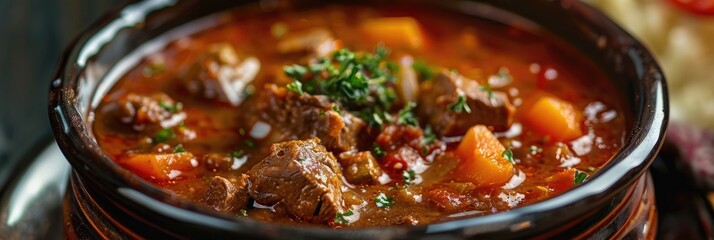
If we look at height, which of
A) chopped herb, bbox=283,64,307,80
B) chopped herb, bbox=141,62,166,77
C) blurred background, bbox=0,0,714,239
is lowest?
blurred background, bbox=0,0,714,239

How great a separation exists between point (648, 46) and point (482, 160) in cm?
265

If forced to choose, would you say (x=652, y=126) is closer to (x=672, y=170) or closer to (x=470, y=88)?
(x=470, y=88)

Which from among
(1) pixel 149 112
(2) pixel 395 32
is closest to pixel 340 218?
(1) pixel 149 112

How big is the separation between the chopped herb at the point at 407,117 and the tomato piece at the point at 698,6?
2.52 m

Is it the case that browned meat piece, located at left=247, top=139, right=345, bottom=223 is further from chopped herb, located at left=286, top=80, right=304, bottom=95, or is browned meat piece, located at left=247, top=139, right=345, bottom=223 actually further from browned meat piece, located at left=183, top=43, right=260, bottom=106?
browned meat piece, located at left=183, top=43, right=260, bottom=106

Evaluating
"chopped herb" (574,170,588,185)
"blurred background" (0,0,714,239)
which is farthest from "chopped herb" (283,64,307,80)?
"blurred background" (0,0,714,239)

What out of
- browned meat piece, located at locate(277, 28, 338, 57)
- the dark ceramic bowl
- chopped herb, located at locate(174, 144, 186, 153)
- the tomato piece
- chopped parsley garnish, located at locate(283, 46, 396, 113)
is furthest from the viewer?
the tomato piece

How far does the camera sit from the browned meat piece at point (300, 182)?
8.61ft

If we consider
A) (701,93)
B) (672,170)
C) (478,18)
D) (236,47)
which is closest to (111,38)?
(236,47)

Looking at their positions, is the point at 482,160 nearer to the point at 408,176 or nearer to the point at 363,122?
the point at 408,176

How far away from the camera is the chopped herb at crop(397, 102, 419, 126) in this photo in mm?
3193

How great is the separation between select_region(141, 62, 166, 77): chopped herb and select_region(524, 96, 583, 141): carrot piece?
1.45 meters

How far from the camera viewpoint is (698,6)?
5.12 metres

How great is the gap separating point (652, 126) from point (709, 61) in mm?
2694
